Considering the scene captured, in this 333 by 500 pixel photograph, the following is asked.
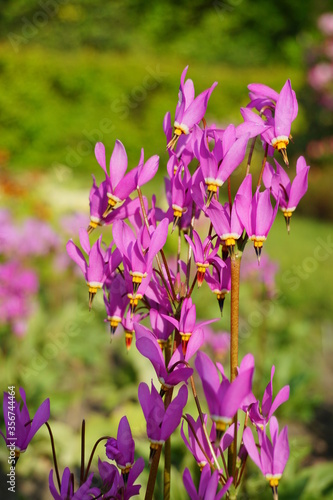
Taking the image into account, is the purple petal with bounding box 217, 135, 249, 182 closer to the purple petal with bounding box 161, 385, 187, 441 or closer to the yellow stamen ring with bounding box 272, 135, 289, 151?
the yellow stamen ring with bounding box 272, 135, 289, 151

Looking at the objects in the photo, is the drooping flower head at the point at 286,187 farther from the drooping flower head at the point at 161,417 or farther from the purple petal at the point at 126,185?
the drooping flower head at the point at 161,417

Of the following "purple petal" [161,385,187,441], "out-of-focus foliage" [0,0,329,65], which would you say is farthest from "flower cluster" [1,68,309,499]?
"out-of-focus foliage" [0,0,329,65]

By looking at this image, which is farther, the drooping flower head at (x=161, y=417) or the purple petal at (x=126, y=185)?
the purple petal at (x=126, y=185)

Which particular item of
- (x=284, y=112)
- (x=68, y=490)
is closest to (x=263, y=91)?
(x=284, y=112)

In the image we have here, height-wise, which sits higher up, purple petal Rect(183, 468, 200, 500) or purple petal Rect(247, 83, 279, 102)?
purple petal Rect(247, 83, 279, 102)

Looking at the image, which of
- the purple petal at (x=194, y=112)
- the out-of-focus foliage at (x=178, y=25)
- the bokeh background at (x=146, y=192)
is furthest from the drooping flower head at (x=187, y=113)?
the out-of-focus foliage at (x=178, y=25)

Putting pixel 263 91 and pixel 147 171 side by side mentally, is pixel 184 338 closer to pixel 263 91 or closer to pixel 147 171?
pixel 147 171

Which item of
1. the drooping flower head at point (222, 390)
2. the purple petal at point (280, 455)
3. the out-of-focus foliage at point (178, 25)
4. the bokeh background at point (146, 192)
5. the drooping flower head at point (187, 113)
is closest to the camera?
the drooping flower head at point (222, 390)
